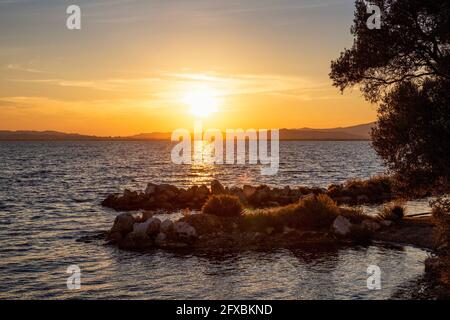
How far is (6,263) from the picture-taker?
25.5 meters

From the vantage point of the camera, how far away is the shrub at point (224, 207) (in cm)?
3403

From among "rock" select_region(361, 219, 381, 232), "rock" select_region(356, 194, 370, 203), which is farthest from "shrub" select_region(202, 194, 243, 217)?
"rock" select_region(356, 194, 370, 203)

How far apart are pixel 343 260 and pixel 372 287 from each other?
4613mm

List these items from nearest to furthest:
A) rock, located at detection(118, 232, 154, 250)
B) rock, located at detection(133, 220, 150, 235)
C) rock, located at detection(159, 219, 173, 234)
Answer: rock, located at detection(118, 232, 154, 250), rock, located at detection(133, 220, 150, 235), rock, located at detection(159, 219, 173, 234)

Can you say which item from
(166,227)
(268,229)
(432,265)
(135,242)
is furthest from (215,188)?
(432,265)

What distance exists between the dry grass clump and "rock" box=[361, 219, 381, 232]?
1.82 meters

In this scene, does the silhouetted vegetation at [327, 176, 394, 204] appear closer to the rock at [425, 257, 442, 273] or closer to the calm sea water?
the calm sea water

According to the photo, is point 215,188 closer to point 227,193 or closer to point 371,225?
point 227,193

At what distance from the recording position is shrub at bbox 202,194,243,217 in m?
34.0

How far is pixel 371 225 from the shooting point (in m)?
31.0

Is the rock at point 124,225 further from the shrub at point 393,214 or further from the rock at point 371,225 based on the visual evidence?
the shrub at point 393,214
